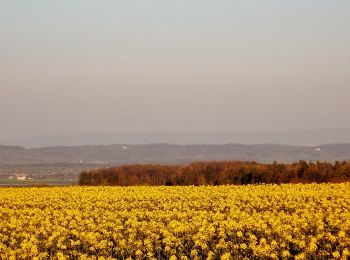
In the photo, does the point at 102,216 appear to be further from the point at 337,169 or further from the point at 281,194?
the point at 337,169

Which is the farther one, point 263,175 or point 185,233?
point 263,175

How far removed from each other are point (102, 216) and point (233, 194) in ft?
37.0

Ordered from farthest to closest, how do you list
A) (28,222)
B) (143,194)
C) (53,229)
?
(143,194) → (28,222) → (53,229)

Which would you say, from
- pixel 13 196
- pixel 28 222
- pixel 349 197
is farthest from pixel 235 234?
pixel 13 196

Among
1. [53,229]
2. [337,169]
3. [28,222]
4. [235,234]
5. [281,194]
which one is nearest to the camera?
[235,234]

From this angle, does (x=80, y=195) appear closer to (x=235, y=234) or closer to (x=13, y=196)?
(x=13, y=196)

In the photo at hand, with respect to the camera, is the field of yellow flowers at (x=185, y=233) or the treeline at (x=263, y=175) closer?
the field of yellow flowers at (x=185, y=233)

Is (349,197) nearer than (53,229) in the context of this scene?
No

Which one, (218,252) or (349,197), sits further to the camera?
(349,197)

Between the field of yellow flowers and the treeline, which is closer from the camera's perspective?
the field of yellow flowers

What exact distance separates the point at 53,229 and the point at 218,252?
25.2ft

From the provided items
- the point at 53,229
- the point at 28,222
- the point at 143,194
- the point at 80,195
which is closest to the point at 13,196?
the point at 80,195

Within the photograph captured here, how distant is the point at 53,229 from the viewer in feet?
84.4

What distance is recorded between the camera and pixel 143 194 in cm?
3988
